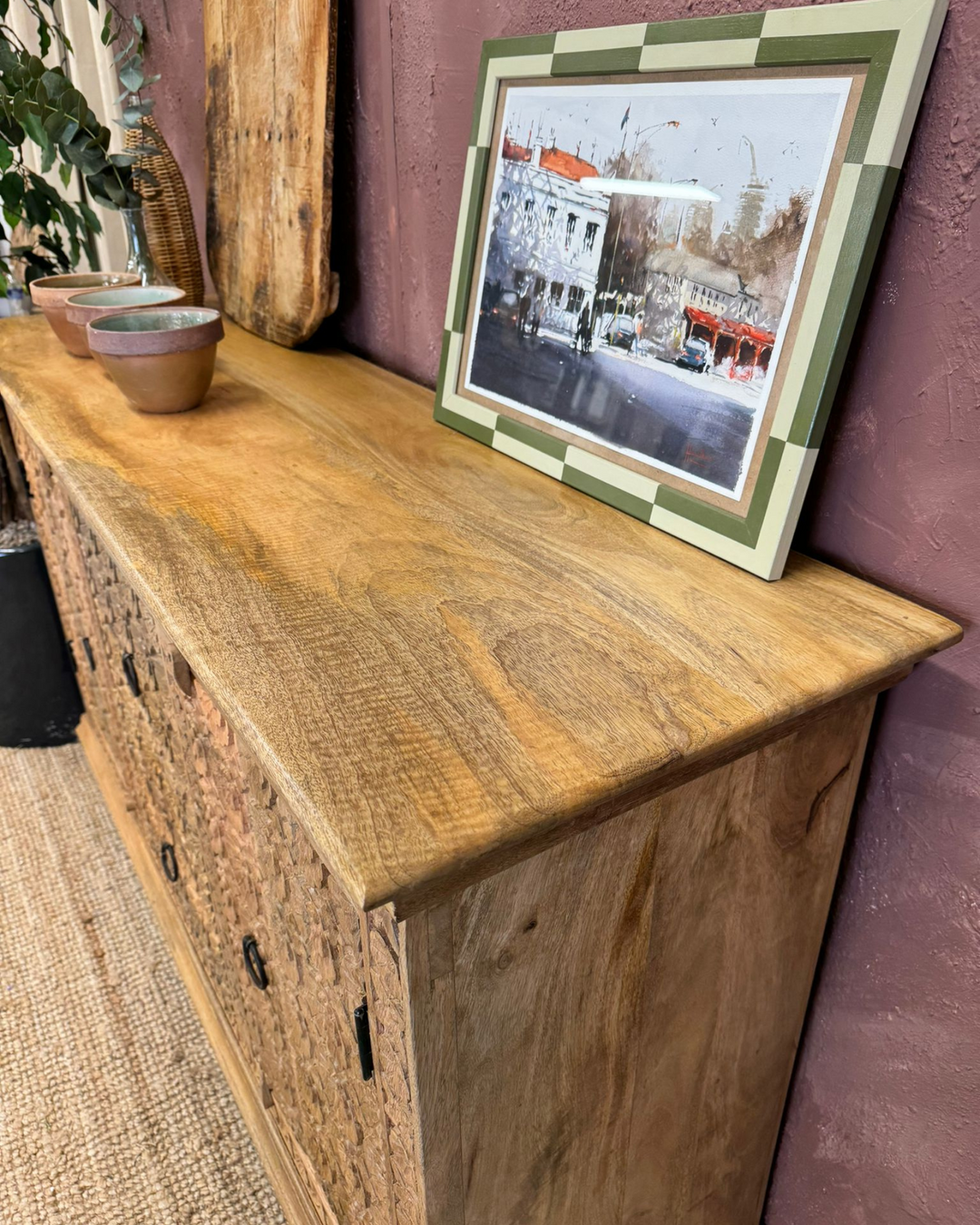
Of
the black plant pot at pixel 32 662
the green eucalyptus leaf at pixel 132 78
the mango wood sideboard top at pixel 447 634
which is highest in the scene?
the green eucalyptus leaf at pixel 132 78

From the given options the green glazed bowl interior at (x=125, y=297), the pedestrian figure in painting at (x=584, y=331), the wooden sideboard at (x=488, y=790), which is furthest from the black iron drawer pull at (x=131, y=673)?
the pedestrian figure in painting at (x=584, y=331)

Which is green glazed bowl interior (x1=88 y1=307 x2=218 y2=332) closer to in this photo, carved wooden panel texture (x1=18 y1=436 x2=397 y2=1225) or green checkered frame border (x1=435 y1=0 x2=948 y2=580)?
carved wooden panel texture (x1=18 y1=436 x2=397 y2=1225)

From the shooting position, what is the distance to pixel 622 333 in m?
0.78

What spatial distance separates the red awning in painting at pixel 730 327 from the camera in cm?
66

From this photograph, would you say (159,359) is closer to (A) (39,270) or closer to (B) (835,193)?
(B) (835,193)

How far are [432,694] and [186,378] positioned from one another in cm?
66

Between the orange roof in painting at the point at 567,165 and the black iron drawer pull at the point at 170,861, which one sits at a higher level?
the orange roof in painting at the point at 567,165

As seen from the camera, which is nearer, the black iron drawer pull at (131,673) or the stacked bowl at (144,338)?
the stacked bowl at (144,338)

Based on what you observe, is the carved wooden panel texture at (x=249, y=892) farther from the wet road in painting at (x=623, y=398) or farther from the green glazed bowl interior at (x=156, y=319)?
the wet road in painting at (x=623, y=398)

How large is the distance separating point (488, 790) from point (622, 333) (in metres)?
0.48

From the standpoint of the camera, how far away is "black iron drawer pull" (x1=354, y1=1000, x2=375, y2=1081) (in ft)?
2.11

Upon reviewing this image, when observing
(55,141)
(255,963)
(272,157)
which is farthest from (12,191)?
(255,963)

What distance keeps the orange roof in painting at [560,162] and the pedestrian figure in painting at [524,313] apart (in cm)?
12

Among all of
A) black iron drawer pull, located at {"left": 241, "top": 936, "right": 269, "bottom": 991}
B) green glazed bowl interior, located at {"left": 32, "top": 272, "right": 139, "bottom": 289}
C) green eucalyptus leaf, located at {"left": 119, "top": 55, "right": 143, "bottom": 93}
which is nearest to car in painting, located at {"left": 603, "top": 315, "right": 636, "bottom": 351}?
black iron drawer pull, located at {"left": 241, "top": 936, "right": 269, "bottom": 991}
